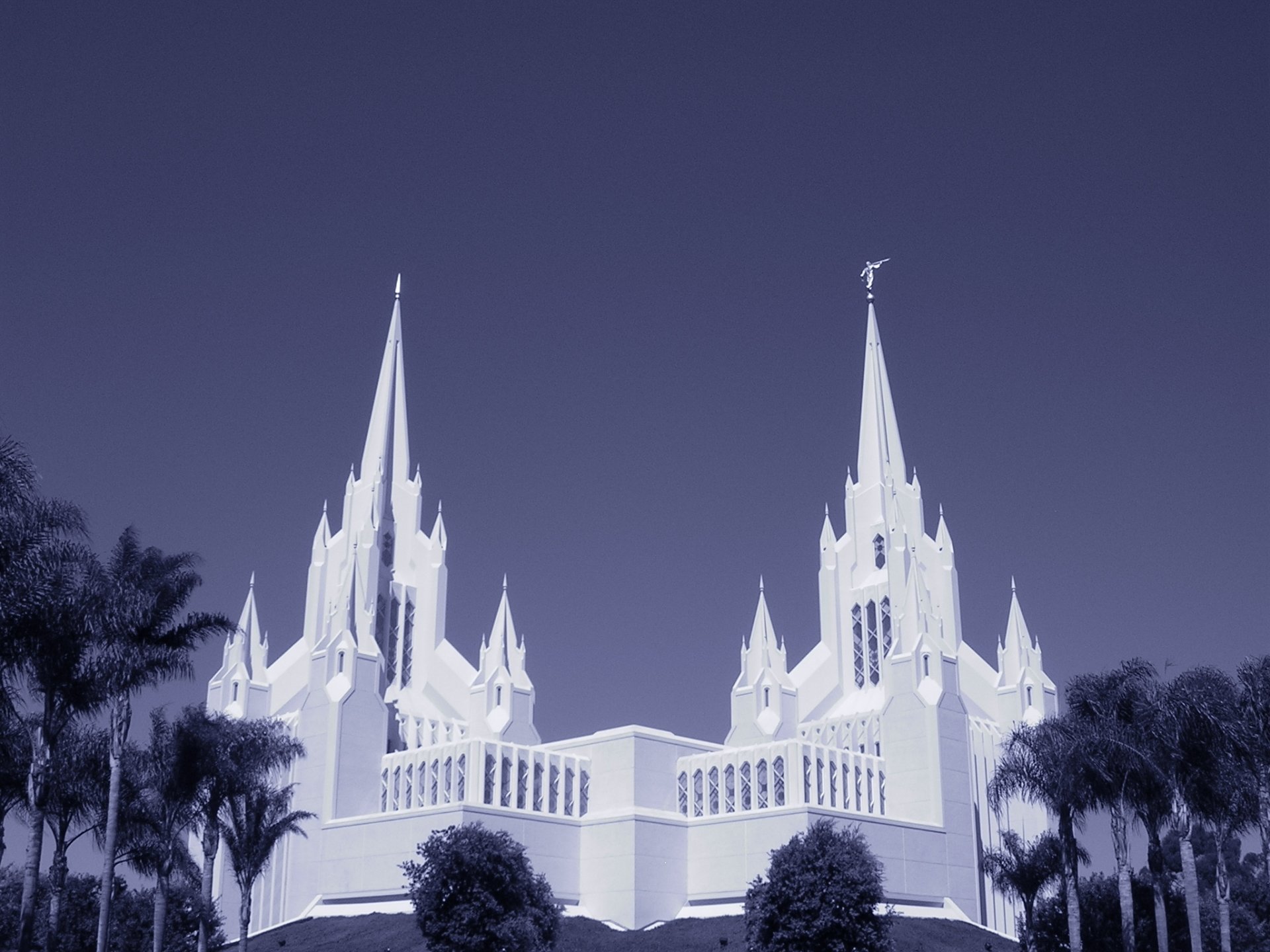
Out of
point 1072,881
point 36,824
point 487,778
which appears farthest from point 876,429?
point 36,824

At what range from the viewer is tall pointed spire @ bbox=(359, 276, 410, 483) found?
60375mm

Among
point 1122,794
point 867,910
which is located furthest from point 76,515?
point 1122,794

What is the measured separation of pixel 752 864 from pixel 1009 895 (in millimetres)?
9221

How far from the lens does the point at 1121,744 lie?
96.6 feet

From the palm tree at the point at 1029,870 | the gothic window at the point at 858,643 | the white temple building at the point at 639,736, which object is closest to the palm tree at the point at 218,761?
the white temple building at the point at 639,736

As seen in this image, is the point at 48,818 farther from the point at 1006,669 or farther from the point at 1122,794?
the point at 1006,669

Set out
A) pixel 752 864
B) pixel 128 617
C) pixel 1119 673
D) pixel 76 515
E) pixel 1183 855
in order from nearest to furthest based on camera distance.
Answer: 1. pixel 76 515
2. pixel 128 617
3. pixel 1183 855
4. pixel 1119 673
5. pixel 752 864

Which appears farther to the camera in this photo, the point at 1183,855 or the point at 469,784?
the point at 469,784

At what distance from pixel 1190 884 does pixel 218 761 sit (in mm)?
21280

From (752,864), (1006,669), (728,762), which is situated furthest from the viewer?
(1006,669)

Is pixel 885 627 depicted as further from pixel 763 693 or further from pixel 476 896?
pixel 476 896

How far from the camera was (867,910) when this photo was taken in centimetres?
3022

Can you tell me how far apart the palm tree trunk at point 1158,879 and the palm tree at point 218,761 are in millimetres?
20746

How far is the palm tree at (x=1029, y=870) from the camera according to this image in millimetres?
37222
